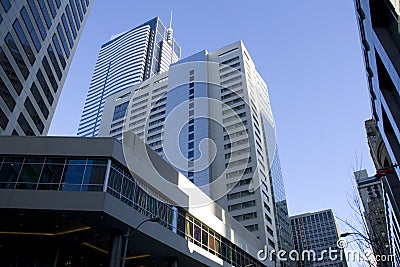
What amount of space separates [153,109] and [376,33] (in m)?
102

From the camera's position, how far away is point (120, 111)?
12812 centimetres

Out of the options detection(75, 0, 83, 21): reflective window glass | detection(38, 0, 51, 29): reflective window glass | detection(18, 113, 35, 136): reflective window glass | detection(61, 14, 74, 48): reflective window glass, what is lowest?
detection(18, 113, 35, 136): reflective window glass

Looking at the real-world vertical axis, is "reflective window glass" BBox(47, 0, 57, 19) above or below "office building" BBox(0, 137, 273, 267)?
above

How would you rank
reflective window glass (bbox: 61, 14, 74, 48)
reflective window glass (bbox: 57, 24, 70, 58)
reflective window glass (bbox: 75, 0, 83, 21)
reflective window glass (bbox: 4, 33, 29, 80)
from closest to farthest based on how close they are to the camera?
reflective window glass (bbox: 4, 33, 29, 80), reflective window glass (bbox: 57, 24, 70, 58), reflective window glass (bbox: 61, 14, 74, 48), reflective window glass (bbox: 75, 0, 83, 21)

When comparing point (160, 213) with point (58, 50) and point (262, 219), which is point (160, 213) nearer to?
point (58, 50)

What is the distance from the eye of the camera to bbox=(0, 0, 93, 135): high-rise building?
36188 millimetres

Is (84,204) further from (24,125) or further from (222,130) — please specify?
(222,130)

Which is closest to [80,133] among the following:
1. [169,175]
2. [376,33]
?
[169,175]

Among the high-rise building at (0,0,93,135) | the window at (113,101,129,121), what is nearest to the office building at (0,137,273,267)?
the high-rise building at (0,0,93,135)

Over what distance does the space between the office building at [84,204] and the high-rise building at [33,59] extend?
14799 millimetres

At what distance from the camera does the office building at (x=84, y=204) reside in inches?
866

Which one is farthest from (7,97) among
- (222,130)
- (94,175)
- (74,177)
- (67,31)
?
(222,130)

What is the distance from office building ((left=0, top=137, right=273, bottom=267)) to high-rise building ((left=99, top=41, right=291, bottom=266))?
5186 centimetres

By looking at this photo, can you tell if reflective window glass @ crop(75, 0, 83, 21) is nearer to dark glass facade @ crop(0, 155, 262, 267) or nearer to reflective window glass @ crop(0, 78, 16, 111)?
reflective window glass @ crop(0, 78, 16, 111)
